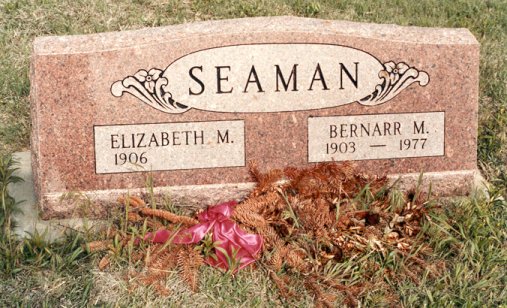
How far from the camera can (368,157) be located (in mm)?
4293

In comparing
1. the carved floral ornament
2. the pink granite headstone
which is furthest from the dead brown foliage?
the carved floral ornament

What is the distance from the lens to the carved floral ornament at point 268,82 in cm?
403

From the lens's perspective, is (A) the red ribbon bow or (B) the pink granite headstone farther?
(B) the pink granite headstone

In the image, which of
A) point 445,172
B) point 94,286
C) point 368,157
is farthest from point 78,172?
point 445,172

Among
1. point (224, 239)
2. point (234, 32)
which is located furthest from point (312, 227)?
point (234, 32)

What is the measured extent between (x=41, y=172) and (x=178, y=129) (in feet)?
2.32

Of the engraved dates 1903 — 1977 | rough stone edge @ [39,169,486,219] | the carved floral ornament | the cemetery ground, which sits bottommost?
the cemetery ground

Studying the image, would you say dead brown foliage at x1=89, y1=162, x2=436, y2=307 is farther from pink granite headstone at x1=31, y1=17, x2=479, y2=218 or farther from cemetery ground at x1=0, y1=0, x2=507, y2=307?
pink granite headstone at x1=31, y1=17, x2=479, y2=218

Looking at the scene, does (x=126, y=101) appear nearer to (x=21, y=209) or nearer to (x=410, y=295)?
(x=21, y=209)

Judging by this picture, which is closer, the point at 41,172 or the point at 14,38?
the point at 41,172

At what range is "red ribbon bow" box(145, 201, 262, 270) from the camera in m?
3.64

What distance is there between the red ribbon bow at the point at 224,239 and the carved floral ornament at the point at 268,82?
658 millimetres

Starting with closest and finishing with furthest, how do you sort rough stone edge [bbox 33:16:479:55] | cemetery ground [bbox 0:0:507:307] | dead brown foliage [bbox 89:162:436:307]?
cemetery ground [bbox 0:0:507:307], dead brown foliage [bbox 89:162:436:307], rough stone edge [bbox 33:16:479:55]

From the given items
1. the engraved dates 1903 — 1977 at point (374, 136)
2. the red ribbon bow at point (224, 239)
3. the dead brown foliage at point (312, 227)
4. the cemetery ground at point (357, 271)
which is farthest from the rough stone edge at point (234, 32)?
the red ribbon bow at point (224, 239)
